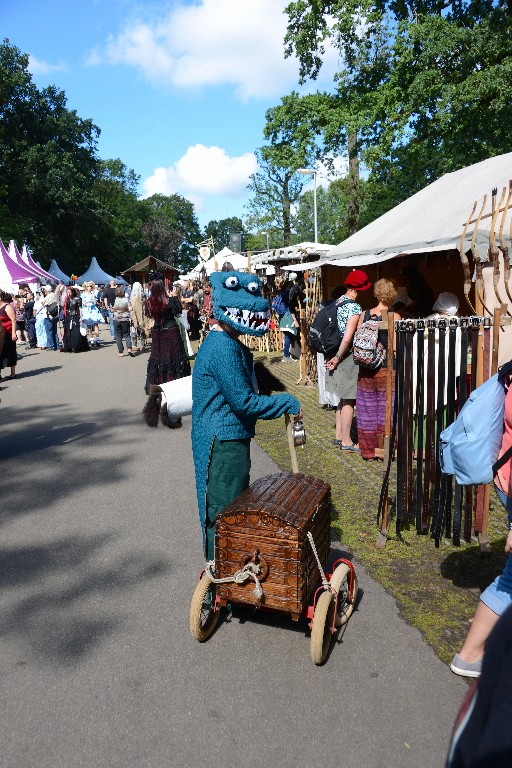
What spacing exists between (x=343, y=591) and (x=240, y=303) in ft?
5.58

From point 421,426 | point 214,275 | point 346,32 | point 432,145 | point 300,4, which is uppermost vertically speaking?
point 300,4

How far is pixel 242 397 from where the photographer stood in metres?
3.22

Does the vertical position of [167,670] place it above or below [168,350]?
below

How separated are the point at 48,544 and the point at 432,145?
18884 millimetres

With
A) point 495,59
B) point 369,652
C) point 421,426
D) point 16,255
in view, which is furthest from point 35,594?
point 16,255

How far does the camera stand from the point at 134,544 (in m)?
4.66

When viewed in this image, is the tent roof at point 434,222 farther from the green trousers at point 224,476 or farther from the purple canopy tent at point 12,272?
the purple canopy tent at point 12,272

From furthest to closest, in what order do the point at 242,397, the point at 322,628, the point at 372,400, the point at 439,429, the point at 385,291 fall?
the point at 372,400 → the point at 385,291 → the point at 439,429 → the point at 242,397 → the point at 322,628

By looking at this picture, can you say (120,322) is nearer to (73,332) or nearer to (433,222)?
(73,332)

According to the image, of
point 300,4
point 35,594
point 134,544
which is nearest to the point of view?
point 35,594

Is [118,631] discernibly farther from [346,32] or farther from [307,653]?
[346,32]

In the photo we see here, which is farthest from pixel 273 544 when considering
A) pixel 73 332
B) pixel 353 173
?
pixel 353 173

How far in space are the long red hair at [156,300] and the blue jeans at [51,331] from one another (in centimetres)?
1113

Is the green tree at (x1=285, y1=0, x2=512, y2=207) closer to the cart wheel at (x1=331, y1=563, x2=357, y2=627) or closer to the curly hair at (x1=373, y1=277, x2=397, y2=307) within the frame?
the curly hair at (x1=373, y1=277, x2=397, y2=307)
